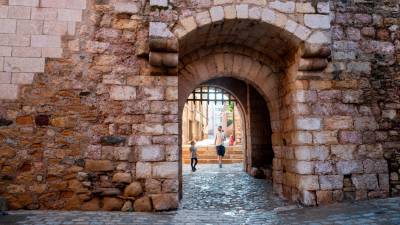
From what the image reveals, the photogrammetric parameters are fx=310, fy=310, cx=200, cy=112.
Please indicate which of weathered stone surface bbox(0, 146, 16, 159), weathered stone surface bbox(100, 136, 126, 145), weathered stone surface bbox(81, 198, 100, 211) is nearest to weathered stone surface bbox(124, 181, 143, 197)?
weathered stone surface bbox(81, 198, 100, 211)

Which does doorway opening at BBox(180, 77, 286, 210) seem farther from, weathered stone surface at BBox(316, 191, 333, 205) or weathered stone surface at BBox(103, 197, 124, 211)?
weathered stone surface at BBox(103, 197, 124, 211)

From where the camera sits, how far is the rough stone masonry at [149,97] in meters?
3.79

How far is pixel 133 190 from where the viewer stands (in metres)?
3.80

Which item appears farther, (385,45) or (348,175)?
(385,45)

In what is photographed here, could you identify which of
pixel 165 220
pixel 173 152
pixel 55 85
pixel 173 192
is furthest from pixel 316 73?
pixel 55 85

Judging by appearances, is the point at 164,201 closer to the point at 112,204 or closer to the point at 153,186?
the point at 153,186

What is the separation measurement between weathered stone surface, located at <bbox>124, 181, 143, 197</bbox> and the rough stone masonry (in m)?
0.01

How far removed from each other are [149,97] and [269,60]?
2.11 m

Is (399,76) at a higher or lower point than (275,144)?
higher

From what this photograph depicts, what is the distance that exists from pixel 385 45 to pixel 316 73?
1.17 m

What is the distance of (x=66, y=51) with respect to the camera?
3973 mm

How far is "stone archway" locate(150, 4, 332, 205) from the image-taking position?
12.7 ft

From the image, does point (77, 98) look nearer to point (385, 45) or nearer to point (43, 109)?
point (43, 109)

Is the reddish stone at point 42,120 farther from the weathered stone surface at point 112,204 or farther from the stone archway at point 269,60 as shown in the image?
the stone archway at point 269,60
